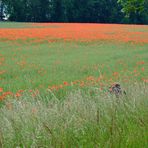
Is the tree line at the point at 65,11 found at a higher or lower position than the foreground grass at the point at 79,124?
higher

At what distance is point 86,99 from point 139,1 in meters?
2.63

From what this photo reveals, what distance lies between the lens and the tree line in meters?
72.4

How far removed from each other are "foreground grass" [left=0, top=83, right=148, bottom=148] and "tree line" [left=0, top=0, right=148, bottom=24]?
220ft

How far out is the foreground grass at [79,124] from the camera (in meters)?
3.60

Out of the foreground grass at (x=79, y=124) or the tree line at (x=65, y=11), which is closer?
the foreground grass at (x=79, y=124)

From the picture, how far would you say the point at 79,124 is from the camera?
4.01 metres

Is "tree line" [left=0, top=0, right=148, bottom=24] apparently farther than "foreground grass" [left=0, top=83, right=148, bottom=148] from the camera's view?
Yes

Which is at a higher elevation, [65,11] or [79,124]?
[65,11]

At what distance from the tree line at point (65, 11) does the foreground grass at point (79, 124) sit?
6713cm

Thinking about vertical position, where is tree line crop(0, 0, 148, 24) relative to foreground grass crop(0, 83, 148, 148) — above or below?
above

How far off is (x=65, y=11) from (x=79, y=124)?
237 ft

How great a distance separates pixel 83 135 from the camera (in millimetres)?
3820

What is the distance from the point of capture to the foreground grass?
3.60 meters

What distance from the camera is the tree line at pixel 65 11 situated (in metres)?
72.4
